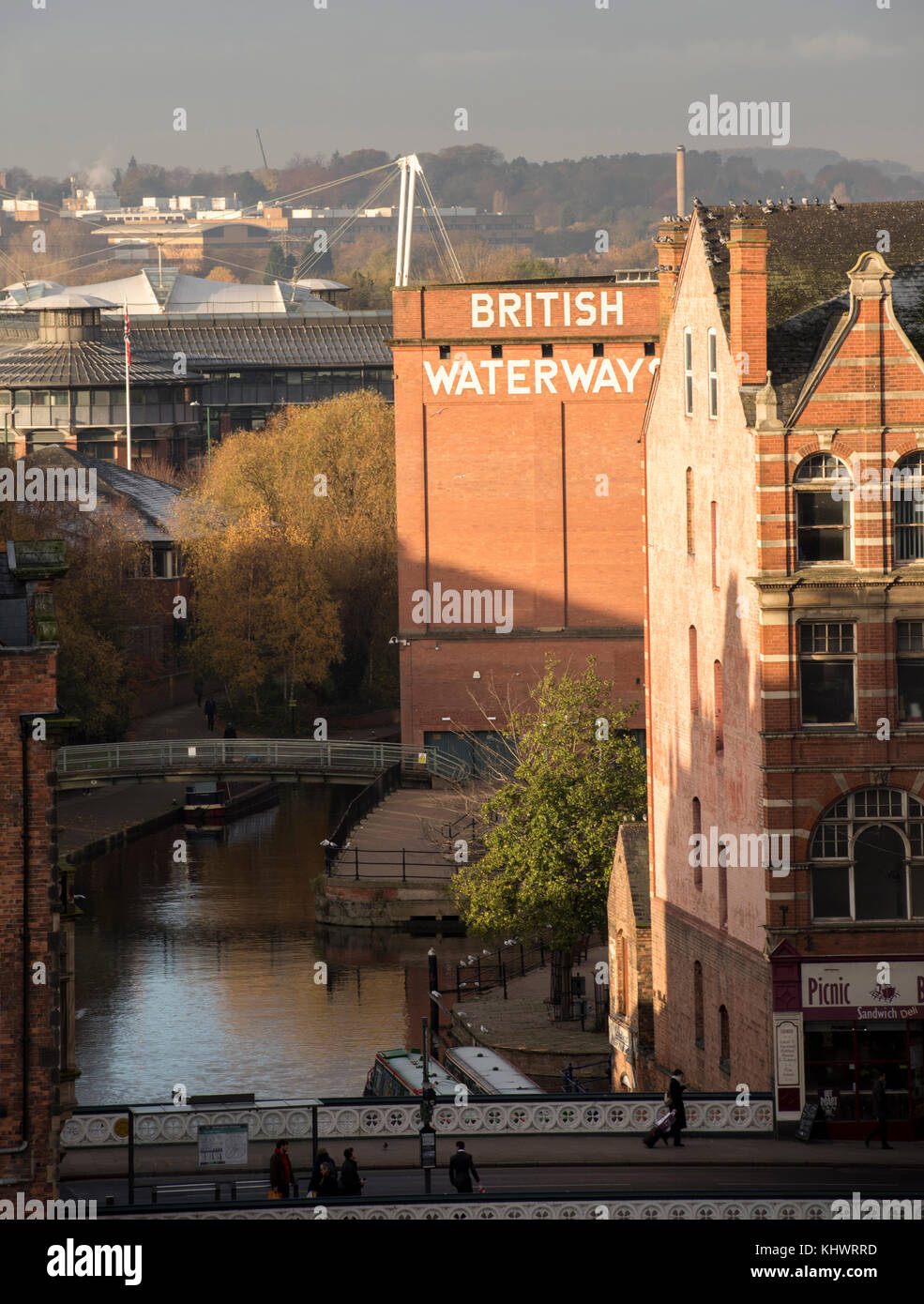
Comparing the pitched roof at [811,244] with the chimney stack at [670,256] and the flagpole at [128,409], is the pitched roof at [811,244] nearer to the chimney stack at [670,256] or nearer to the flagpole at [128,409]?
the chimney stack at [670,256]

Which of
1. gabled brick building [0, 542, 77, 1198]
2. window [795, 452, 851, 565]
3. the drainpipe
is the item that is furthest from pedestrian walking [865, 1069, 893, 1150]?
the drainpipe

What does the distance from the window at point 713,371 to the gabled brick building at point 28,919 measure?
619 inches

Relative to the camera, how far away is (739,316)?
4225cm

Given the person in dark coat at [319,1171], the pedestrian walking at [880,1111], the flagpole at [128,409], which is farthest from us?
the flagpole at [128,409]

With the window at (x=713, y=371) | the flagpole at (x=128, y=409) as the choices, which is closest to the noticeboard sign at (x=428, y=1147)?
the window at (x=713, y=371)

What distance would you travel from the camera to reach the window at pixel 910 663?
135ft

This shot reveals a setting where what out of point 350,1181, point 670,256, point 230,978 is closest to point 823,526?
point 670,256

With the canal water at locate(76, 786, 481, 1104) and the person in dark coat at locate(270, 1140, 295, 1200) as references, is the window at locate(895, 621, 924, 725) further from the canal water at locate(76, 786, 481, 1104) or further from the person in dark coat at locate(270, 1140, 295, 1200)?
the canal water at locate(76, 786, 481, 1104)

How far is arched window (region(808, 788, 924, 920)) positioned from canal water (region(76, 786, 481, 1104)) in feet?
46.2

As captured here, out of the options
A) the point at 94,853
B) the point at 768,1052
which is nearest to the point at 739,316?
the point at 768,1052

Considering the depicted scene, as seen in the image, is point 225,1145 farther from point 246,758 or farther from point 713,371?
point 246,758

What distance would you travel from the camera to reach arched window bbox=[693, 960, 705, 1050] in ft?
149

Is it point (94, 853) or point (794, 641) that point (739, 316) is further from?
point (94, 853)

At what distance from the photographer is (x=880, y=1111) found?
132 ft
